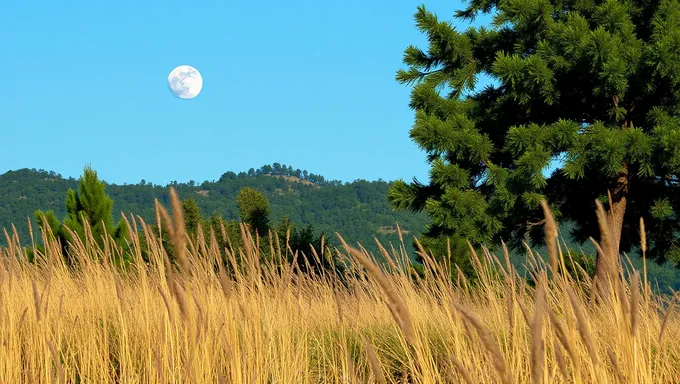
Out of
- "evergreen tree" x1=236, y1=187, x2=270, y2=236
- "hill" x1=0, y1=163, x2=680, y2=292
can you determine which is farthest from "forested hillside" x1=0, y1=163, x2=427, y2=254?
"evergreen tree" x1=236, y1=187, x2=270, y2=236

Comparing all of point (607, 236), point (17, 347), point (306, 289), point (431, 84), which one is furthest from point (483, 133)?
point (607, 236)

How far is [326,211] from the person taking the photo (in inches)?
5153

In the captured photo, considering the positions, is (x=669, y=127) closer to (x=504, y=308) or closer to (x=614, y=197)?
(x=614, y=197)

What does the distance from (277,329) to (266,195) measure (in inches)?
5486

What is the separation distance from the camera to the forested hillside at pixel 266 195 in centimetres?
11738

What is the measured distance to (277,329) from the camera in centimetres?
464

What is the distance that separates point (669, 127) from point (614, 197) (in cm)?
197

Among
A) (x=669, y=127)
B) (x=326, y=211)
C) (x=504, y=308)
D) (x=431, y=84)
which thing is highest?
(x=326, y=211)

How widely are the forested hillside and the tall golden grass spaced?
97.9 metres

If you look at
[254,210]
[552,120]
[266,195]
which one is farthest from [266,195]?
[552,120]

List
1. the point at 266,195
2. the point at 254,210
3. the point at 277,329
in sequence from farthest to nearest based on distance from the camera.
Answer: the point at 266,195
the point at 254,210
the point at 277,329

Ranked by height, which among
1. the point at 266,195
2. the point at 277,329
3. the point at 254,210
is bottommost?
the point at 277,329

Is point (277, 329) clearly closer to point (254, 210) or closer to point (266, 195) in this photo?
point (254, 210)

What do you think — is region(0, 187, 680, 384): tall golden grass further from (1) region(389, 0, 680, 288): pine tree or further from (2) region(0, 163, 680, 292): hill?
(2) region(0, 163, 680, 292): hill
